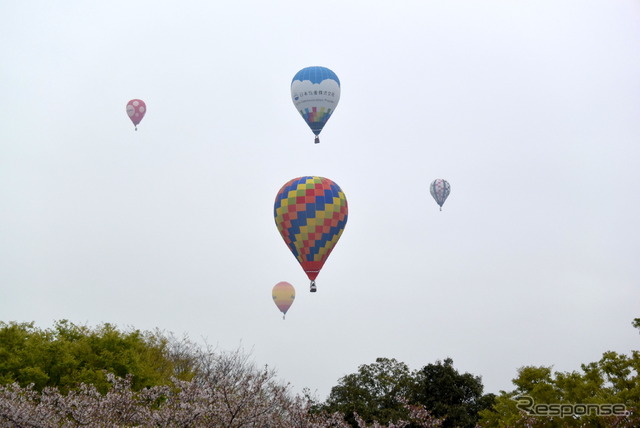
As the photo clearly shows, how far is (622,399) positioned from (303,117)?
84.8 ft

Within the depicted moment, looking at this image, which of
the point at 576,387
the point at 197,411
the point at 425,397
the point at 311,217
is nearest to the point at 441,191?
the point at 425,397

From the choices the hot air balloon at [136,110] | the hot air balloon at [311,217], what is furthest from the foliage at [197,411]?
the hot air balloon at [136,110]

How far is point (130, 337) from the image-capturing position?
45344mm

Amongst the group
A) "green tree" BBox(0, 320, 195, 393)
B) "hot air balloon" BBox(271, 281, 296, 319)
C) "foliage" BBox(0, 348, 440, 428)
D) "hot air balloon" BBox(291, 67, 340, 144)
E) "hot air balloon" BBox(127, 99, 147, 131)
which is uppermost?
"hot air balloon" BBox(127, 99, 147, 131)

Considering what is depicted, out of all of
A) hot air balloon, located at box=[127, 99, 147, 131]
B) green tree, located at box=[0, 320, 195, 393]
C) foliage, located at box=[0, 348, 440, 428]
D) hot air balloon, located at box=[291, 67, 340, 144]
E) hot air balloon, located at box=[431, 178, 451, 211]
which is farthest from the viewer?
hot air balloon, located at box=[431, 178, 451, 211]

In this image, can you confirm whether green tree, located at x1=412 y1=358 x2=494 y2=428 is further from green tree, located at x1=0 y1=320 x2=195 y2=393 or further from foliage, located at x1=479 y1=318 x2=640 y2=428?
green tree, located at x1=0 y1=320 x2=195 y2=393

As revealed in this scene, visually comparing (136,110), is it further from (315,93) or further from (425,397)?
(425,397)

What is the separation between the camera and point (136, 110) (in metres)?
65.9

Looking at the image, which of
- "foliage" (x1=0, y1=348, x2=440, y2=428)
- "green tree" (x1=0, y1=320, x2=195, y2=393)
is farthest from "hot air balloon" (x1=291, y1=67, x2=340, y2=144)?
"foliage" (x1=0, y1=348, x2=440, y2=428)

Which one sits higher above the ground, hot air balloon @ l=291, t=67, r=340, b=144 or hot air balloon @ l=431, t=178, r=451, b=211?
hot air balloon @ l=431, t=178, r=451, b=211

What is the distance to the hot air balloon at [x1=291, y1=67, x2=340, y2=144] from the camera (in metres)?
49.2

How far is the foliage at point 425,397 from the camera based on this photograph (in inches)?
1965

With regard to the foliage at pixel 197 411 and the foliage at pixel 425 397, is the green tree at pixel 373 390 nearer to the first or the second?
the foliage at pixel 425 397

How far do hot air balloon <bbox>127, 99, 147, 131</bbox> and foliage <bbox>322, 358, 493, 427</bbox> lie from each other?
92.1 feet
